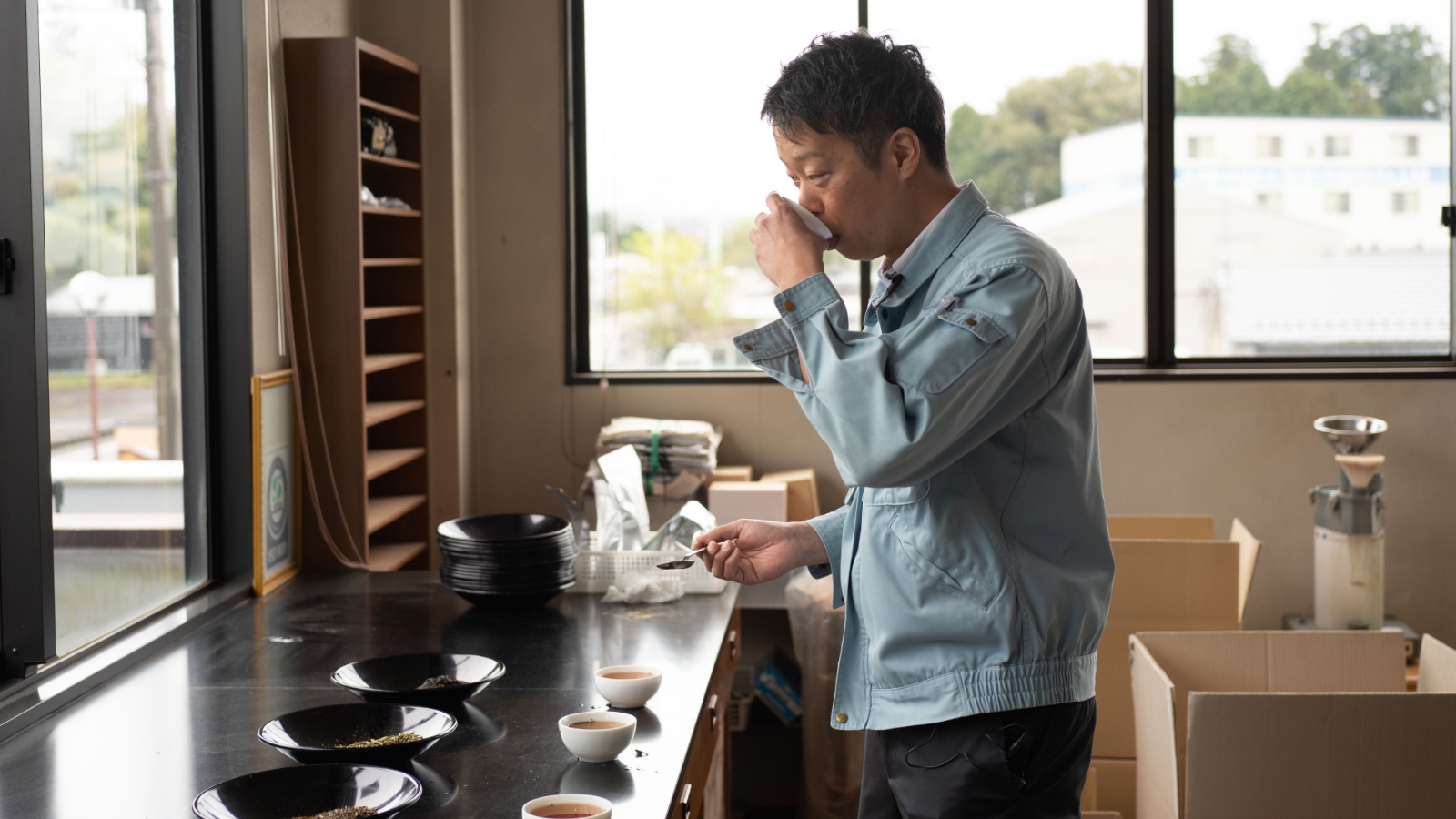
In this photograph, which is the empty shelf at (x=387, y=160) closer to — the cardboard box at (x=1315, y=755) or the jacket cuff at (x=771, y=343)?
the jacket cuff at (x=771, y=343)

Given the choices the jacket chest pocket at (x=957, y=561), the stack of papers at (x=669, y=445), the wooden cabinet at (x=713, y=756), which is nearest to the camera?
the jacket chest pocket at (x=957, y=561)

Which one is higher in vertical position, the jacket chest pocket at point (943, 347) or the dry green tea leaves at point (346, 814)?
the jacket chest pocket at point (943, 347)

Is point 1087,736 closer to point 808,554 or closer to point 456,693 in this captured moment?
point 808,554

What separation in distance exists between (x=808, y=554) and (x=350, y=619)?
123cm

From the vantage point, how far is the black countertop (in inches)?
65.1

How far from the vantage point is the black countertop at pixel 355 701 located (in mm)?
1653

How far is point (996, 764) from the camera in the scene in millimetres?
1404

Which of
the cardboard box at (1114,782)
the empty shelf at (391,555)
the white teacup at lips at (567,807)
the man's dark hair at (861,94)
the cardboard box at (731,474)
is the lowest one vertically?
the cardboard box at (1114,782)

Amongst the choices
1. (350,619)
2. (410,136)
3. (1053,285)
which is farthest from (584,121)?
(1053,285)

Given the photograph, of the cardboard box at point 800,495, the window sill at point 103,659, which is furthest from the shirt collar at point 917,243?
the cardboard box at point 800,495

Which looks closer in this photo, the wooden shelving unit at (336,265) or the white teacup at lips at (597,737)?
the white teacup at lips at (597,737)

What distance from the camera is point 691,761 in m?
1.93

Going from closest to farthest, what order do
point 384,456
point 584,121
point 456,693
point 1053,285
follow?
point 1053,285 < point 456,693 < point 384,456 < point 584,121

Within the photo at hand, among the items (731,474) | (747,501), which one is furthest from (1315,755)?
(731,474)
